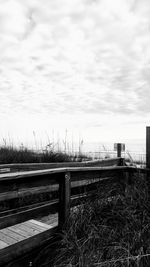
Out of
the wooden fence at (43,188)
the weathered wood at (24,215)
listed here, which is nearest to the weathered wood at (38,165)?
the wooden fence at (43,188)

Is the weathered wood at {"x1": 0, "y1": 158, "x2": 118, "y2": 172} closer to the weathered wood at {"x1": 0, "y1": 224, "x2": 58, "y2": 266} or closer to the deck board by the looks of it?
the deck board

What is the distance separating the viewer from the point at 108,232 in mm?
2156

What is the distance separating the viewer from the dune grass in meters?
1.74

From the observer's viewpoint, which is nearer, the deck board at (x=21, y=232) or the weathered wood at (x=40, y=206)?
the weathered wood at (x=40, y=206)

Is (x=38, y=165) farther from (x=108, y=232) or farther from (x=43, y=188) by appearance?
(x=108, y=232)

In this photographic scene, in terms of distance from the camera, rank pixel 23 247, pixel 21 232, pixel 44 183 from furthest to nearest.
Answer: pixel 21 232
pixel 44 183
pixel 23 247

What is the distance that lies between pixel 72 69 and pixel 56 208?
5879mm

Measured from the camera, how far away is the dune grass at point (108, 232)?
5.71ft

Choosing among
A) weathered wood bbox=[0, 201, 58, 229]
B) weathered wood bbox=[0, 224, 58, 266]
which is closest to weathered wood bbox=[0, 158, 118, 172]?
weathered wood bbox=[0, 201, 58, 229]

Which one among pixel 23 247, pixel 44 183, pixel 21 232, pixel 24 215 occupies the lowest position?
pixel 21 232

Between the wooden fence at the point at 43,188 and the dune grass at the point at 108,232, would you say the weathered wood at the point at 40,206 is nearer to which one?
the wooden fence at the point at 43,188

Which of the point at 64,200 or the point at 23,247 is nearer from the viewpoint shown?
the point at 23,247

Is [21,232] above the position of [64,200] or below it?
below

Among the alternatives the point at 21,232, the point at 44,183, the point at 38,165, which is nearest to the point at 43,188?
the point at 21,232
